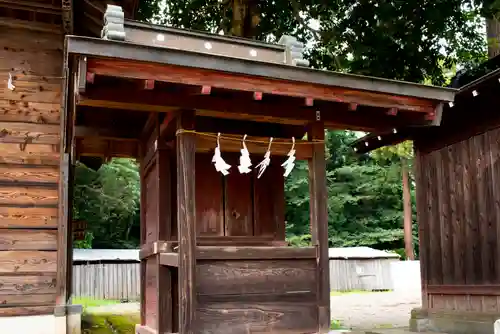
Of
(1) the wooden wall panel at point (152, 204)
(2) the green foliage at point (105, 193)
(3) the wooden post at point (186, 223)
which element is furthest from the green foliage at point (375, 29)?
(2) the green foliage at point (105, 193)

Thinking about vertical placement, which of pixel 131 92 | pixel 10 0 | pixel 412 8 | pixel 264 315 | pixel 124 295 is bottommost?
pixel 124 295

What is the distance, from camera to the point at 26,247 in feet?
26.3

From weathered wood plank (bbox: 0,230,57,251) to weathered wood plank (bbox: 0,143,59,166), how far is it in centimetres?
103

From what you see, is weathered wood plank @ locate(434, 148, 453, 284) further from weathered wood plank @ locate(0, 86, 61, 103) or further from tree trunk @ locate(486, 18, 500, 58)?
weathered wood plank @ locate(0, 86, 61, 103)

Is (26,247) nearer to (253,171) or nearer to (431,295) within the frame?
(253,171)

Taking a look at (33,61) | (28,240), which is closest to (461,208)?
(28,240)

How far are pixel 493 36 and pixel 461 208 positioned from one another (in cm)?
576

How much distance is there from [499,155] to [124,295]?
2110 centimetres

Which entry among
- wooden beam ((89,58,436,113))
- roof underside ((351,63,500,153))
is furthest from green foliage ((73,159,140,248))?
wooden beam ((89,58,436,113))

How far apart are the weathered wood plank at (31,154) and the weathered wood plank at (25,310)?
2.10 m

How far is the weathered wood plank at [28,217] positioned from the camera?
8.00m

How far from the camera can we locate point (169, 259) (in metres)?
5.98

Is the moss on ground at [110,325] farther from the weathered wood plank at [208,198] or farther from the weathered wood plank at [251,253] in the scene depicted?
the weathered wood plank at [251,253]

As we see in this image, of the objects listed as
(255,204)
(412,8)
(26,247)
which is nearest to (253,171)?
(255,204)
